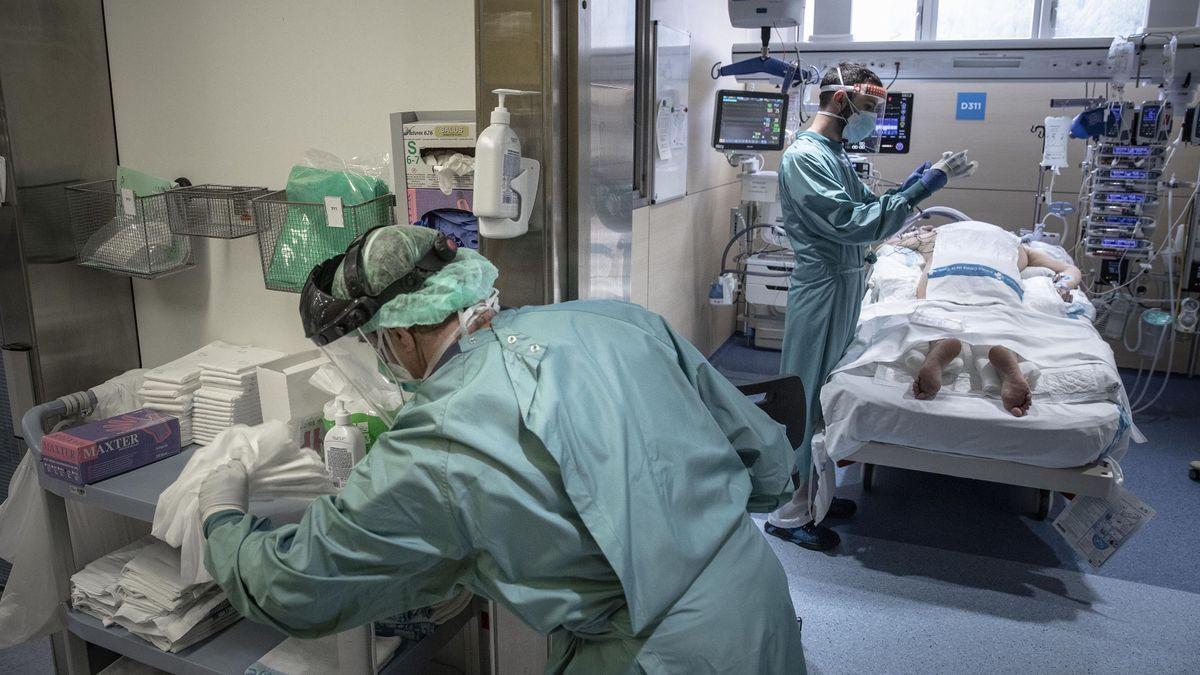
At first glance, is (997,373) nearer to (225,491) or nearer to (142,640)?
(225,491)

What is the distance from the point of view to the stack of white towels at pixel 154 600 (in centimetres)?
185

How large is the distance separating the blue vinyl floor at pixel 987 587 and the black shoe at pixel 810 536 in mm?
43

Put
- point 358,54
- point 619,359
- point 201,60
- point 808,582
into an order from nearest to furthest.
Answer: point 619,359 < point 358,54 < point 201,60 < point 808,582

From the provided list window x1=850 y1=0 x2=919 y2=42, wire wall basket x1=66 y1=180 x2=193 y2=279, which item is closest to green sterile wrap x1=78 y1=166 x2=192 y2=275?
wire wall basket x1=66 y1=180 x2=193 y2=279

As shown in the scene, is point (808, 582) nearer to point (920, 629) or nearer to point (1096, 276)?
point (920, 629)

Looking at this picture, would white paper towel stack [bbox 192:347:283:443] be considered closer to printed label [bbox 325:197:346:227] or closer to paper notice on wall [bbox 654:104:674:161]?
printed label [bbox 325:197:346:227]

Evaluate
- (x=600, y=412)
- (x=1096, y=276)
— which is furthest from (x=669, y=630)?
(x=1096, y=276)

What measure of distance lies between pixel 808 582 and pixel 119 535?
7.45 ft

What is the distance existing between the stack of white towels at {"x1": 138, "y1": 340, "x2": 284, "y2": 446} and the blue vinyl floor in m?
1.87

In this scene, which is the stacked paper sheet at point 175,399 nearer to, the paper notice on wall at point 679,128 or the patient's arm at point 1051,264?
the paper notice on wall at point 679,128

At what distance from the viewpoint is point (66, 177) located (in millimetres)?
2311

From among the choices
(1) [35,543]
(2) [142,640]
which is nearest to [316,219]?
(2) [142,640]

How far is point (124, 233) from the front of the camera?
7.39 feet

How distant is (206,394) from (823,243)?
2.25 metres
